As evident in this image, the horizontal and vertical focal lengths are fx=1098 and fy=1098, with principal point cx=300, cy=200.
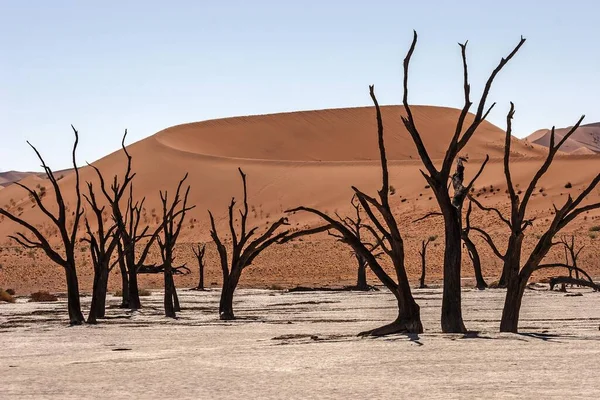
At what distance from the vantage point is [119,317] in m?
24.7

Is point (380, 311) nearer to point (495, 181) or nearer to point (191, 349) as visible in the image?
point (191, 349)

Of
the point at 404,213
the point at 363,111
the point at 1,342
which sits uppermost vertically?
the point at 363,111

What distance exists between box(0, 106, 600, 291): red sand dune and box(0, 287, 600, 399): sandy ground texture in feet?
105

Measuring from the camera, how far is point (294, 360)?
13.2 metres

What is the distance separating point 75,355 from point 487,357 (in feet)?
18.5

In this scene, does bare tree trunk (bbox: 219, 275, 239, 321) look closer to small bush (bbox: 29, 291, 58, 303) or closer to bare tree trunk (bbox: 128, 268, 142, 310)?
bare tree trunk (bbox: 128, 268, 142, 310)

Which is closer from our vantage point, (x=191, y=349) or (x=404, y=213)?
(x=191, y=349)

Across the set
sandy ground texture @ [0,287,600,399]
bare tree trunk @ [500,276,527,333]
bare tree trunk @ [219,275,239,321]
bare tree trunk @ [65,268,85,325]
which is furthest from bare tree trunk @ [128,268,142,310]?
bare tree trunk @ [500,276,527,333]

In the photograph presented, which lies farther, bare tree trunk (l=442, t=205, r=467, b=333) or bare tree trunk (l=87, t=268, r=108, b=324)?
bare tree trunk (l=87, t=268, r=108, b=324)

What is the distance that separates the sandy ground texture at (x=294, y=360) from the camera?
1045cm

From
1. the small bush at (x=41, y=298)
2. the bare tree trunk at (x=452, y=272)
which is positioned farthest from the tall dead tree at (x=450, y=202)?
the small bush at (x=41, y=298)

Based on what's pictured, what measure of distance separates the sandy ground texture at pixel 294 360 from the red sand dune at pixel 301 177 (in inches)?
1258

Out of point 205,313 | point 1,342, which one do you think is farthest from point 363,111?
point 1,342

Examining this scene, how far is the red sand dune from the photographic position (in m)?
59.1
